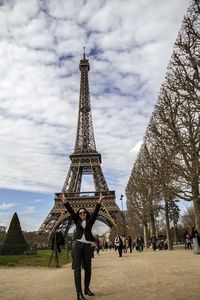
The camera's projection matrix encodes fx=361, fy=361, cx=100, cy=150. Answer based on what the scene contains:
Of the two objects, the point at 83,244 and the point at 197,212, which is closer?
the point at 83,244

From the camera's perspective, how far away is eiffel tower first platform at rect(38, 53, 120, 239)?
6009 centimetres

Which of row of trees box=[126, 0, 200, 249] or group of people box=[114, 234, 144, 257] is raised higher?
row of trees box=[126, 0, 200, 249]

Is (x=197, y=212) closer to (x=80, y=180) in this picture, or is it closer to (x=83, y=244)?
(x=83, y=244)

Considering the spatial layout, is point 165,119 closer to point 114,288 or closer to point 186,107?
point 186,107

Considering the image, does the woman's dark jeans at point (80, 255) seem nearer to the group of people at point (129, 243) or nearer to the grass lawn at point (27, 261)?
the grass lawn at point (27, 261)

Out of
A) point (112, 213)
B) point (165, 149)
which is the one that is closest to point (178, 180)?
point (165, 149)

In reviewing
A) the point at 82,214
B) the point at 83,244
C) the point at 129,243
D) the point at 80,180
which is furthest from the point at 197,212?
the point at 80,180

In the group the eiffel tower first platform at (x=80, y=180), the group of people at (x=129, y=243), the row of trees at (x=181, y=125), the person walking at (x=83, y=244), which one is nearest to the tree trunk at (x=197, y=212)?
the row of trees at (x=181, y=125)

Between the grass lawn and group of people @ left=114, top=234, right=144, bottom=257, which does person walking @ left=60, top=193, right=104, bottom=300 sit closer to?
the grass lawn

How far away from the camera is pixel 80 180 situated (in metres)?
71.1

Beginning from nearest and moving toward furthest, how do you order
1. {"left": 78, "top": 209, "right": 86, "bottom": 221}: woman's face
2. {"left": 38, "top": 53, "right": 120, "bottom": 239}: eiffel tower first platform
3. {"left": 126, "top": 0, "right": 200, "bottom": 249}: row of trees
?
{"left": 78, "top": 209, "right": 86, "bottom": 221}: woman's face → {"left": 126, "top": 0, "right": 200, "bottom": 249}: row of trees → {"left": 38, "top": 53, "right": 120, "bottom": 239}: eiffel tower first platform

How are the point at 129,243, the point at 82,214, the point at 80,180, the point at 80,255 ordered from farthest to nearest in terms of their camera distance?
1. the point at 80,180
2. the point at 129,243
3. the point at 82,214
4. the point at 80,255

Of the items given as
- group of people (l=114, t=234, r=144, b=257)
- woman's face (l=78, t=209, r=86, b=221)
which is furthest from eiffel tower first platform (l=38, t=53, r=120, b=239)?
woman's face (l=78, t=209, r=86, b=221)

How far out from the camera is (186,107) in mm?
20500
